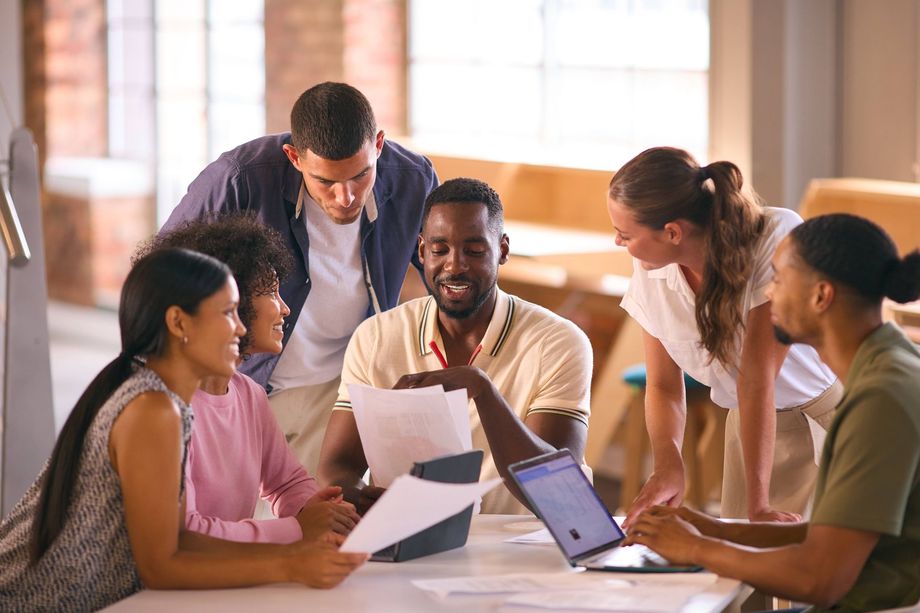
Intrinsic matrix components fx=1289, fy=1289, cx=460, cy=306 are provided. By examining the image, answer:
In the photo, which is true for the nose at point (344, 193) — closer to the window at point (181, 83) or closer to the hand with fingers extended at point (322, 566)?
the hand with fingers extended at point (322, 566)

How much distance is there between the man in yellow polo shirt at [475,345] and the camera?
2350 mm

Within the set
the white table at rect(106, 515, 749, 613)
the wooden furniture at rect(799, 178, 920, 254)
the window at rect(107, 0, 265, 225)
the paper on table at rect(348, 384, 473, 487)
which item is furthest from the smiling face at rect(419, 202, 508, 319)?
the window at rect(107, 0, 265, 225)

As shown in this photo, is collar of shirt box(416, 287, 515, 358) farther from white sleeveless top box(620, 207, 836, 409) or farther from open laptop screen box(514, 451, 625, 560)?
open laptop screen box(514, 451, 625, 560)

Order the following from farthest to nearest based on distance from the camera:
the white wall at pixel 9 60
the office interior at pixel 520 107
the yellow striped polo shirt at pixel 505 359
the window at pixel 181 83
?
the window at pixel 181 83, the white wall at pixel 9 60, the office interior at pixel 520 107, the yellow striped polo shirt at pixel 505 359

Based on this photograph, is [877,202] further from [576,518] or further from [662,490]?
[576,518]

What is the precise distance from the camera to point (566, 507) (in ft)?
6.29

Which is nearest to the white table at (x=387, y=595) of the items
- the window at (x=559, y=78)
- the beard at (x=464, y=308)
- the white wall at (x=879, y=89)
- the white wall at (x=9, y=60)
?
the beard at (x=464, y=308)

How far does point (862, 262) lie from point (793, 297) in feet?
0.34

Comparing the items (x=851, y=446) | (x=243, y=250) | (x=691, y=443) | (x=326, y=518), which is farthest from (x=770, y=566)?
(x=691, y=443)

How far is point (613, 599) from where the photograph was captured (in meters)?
1.70

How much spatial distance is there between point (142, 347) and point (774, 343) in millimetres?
1109

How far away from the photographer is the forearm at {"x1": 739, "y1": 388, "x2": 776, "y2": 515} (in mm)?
2271

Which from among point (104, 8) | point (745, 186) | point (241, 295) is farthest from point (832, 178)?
point (104, 8)

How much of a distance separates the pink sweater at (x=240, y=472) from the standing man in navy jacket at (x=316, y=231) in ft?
1.67
